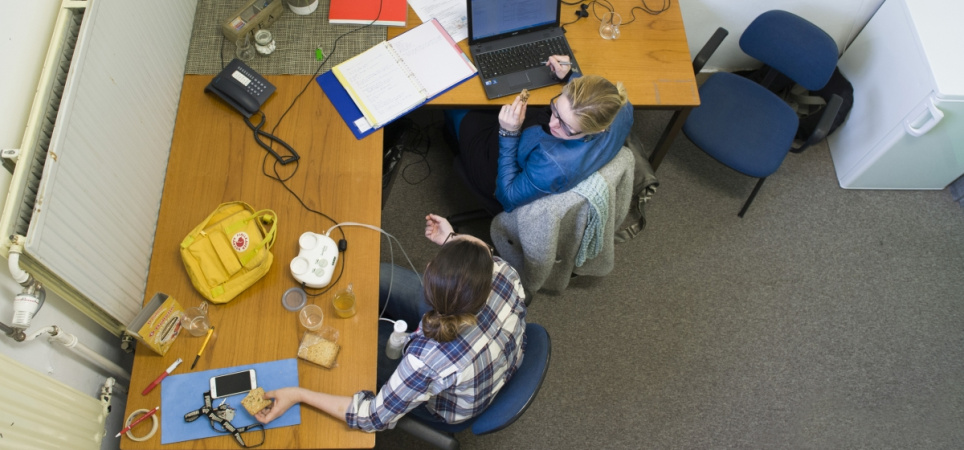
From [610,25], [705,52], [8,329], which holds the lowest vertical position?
[705,52]

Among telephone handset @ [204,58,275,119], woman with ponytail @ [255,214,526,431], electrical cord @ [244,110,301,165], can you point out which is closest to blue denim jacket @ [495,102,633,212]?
woman with ponytail @ [255,214,526,431]

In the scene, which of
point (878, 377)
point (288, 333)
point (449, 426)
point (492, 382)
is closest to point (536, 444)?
point (449, 426)

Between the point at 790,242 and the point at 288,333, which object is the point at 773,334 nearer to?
the point at 790,242

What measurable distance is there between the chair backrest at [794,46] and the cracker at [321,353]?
2111 millimetres

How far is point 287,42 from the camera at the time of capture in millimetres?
1966

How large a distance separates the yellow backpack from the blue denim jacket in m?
0.74

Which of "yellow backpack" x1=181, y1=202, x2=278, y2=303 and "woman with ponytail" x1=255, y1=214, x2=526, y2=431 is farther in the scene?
"yellow backpack" x1=181, y1=202, x2=278, y2=303

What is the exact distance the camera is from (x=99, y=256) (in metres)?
1.38

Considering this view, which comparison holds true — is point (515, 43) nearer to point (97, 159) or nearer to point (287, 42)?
point (287, 42)

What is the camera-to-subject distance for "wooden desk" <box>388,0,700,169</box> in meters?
1.95

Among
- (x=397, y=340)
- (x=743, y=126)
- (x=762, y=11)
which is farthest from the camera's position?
(x=762, y=11)

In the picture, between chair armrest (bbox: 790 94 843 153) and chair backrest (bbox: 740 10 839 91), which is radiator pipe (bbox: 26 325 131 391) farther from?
chair backrest (bbox: 740 10 839 91)

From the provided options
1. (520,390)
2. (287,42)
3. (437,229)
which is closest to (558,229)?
(437,229)

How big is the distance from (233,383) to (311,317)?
0.25 metres
